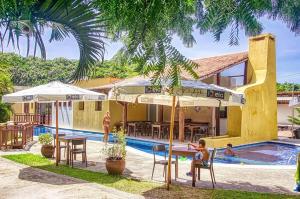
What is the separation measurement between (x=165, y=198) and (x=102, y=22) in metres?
5.47

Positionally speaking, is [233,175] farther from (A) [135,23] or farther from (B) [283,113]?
(B) [283,113]

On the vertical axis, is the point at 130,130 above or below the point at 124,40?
below

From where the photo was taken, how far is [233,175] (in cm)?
1039

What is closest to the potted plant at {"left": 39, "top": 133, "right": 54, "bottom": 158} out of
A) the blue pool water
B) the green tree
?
the blue pool water

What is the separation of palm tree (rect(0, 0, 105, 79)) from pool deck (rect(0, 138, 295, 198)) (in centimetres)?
658

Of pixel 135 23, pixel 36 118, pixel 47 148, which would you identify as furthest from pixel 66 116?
pixel 135 23

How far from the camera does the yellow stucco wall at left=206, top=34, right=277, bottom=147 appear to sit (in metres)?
20.2

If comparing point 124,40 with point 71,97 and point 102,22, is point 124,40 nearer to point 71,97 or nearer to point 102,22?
point 102,22

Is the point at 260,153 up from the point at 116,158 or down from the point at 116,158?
down

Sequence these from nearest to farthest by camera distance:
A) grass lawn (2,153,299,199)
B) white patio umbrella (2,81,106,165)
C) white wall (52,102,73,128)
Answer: grass lawn (2,153,299,199), white patio umbrella (2,81,106,165), white wall (52,102,73,128)

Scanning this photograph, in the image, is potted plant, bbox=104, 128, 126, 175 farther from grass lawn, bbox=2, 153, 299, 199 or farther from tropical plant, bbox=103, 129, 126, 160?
grass lawn, bbox=2, 153, 299, 199

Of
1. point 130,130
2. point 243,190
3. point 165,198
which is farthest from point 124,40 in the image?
point 130,130

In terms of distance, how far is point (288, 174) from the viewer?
35.2ft

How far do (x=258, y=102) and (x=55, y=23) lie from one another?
19709 mm
